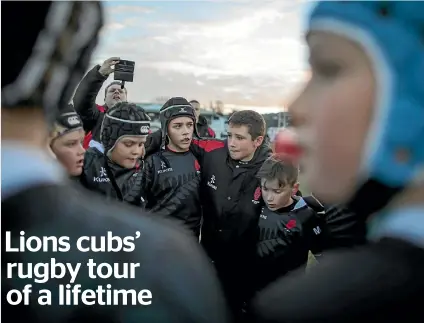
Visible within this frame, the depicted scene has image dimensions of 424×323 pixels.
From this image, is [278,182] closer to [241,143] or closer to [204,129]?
[241,143]

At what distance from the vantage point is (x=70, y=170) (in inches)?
85.5

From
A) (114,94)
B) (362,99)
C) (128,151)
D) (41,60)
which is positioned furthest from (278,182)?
(41,60)

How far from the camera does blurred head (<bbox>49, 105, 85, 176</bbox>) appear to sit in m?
2.16

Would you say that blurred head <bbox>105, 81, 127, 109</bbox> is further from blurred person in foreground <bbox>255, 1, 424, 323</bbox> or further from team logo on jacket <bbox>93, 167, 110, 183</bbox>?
blurred person in foreground <bbox>255, 1, 424, 323</bbox>

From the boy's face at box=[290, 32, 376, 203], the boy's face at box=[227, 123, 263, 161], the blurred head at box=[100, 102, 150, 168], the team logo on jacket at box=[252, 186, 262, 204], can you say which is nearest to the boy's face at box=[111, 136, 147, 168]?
the blurred head at box=[100, 102, 150, 168]

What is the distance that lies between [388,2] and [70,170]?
4.06 ft

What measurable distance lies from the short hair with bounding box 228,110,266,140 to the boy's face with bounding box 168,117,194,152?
0.17m

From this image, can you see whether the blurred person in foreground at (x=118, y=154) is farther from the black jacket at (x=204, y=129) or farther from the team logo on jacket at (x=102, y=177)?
the black jacket at (x=204, y=129)

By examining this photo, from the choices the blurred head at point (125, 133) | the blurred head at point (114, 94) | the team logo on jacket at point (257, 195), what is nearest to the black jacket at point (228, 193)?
the team logo on jacket at point (257, 195)

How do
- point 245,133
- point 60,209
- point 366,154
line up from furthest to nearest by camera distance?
point 245,133
point 60,209
point 366,154

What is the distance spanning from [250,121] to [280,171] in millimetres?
217

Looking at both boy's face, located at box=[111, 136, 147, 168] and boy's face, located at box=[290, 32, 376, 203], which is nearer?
boy's face, located at box=[290, 32, 376, 203]

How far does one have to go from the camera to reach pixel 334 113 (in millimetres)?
2088

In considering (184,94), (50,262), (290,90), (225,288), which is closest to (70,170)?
(50,262)
